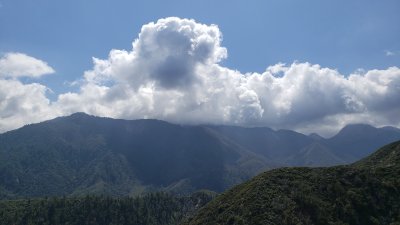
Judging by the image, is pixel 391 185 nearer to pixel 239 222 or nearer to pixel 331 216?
pixel 331 216

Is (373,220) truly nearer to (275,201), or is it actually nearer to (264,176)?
(275,201)

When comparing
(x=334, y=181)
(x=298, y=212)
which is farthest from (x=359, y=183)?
(x=298, y=212)

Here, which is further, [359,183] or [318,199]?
[359,183]

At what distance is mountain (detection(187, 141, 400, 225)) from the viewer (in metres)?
130

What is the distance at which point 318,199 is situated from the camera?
137m

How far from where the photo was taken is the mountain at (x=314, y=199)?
130 meters

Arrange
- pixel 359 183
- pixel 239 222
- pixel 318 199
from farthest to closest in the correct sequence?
1. pixel 359 183
2. pixel 318 199
3. pixel 239 222

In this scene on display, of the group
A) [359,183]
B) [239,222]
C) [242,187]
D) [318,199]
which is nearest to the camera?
[239,222]

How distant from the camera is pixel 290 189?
14500 centimetres

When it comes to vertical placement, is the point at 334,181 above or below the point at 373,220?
above

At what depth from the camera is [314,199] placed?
136000 millimetres

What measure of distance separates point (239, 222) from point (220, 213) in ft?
52.9

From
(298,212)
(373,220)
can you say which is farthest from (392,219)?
(298,212)

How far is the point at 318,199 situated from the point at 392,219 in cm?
2352
